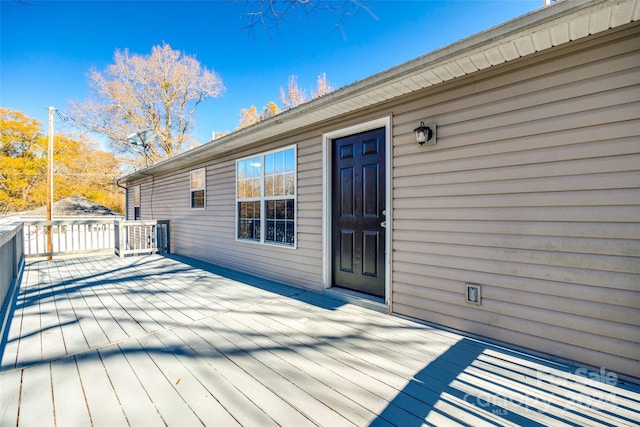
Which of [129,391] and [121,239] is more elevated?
[121,239]

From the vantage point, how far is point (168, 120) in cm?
1620

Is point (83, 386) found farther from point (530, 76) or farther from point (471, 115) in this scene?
point (530, 76)

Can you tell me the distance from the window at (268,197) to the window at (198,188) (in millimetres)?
1539

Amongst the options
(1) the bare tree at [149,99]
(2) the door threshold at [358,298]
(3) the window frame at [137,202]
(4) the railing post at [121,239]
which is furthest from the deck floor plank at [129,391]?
(1) the bare tree at [149,99]

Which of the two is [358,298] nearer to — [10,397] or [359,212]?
[359,212]

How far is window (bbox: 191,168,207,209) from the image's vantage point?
21.2 ft

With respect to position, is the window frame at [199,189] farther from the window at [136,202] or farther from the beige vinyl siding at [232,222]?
the window at [136,202]

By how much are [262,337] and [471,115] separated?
260 cm

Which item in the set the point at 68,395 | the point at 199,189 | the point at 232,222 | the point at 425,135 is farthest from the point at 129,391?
the point at 199,189

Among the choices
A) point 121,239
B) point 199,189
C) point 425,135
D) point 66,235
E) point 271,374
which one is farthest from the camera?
point 199,189

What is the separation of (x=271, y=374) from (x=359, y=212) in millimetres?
2024

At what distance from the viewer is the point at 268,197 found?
4711 millimetres

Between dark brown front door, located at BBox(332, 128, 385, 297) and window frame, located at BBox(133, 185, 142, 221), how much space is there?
360 inches

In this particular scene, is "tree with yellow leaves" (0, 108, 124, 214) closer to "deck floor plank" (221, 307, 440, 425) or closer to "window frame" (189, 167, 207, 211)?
"window frame" (189, 167, 207, 211)
